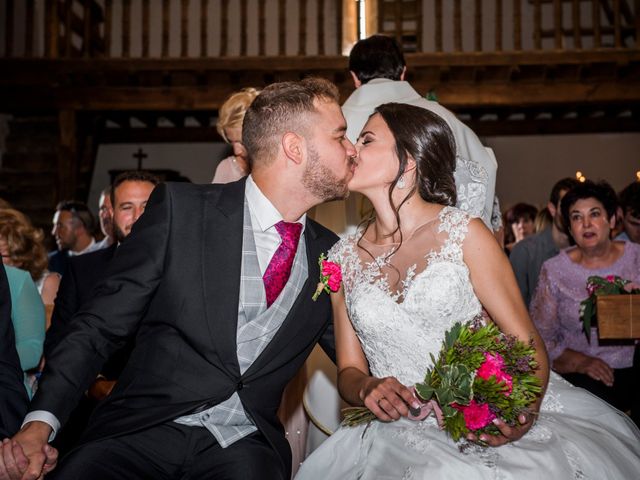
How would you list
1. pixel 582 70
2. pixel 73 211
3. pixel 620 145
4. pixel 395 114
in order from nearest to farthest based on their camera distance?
1. pixel 395 114
2. pixel 73 211
3. pixel 582 70
4. pixel 620 145

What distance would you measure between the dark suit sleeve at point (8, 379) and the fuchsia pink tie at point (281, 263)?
792 mm

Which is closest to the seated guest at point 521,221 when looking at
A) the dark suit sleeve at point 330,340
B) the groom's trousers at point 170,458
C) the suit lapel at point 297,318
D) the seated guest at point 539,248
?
the seated guest at point 539,248

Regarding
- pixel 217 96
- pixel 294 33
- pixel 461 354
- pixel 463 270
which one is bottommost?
pixel 461 354

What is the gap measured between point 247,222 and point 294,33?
33.4ft

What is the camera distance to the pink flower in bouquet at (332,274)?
2.34 meters

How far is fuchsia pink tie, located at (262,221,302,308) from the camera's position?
232 centimetres

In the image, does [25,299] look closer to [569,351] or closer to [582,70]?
[569,351]

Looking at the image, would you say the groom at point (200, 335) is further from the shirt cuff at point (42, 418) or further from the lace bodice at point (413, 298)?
the lace bodice at point (413, 298)

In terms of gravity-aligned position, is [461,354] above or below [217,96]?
below

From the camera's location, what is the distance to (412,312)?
7.77 ft

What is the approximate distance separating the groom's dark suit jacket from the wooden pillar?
7613mm

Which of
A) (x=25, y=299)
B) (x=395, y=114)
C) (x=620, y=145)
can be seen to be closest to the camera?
(x=395, y=114)

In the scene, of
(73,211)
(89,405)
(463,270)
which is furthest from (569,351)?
(73,211)

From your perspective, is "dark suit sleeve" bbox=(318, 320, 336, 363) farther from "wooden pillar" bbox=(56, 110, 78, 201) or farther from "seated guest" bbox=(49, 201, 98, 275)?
"wooden pillar" bbox=(56, 110, 78, 201)
